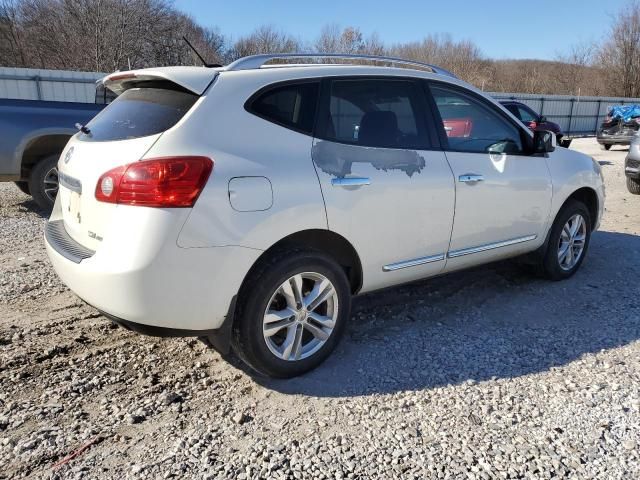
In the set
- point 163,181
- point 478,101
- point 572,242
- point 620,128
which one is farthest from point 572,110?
point 163,181

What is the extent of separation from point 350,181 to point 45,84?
16467 millimetres

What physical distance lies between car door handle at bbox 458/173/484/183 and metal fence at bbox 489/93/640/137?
25.8 m

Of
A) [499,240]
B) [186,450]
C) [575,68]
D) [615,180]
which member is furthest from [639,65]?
[186,450]

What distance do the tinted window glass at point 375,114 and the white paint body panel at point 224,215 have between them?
10 centimetres

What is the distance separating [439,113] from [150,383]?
2.57 m

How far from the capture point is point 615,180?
1142 centimetres

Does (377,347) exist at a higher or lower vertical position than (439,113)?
lower

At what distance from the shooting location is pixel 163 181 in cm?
254

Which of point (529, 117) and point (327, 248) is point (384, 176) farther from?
point (529, 117)

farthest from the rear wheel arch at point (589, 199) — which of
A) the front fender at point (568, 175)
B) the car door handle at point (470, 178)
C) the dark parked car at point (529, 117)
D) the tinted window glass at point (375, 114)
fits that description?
the dark parked car at point (529, 117)

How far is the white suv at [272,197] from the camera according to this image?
259cm

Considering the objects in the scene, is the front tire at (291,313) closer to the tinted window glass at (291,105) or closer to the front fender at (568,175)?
the tinted window glass at (291,105)

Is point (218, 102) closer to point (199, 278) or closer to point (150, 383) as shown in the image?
point (199, 278)

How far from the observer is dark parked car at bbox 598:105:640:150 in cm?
1830
